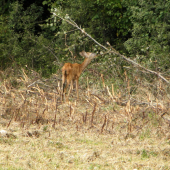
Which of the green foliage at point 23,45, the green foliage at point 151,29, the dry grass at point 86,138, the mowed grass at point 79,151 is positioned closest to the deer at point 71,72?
the dry grass at point 86,138

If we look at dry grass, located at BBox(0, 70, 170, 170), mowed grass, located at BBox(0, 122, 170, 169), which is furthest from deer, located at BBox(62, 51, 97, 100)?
mowed grass, located at BBox(0, 122, 170, 169)

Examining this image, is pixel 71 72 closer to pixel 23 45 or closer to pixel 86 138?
pixel 86 138

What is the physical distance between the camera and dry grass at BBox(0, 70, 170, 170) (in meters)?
5.44

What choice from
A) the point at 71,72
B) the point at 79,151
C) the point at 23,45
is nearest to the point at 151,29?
the point at 71,72

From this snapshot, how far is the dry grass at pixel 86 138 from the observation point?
17.8 ft

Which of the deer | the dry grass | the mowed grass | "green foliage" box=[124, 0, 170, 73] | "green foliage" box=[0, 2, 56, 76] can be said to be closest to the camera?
the mowed grass

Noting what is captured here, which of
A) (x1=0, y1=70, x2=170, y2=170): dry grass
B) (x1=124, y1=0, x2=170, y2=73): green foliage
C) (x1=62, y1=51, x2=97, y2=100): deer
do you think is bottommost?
(x1=0, y1=70, x2=170, y2=170): dry grass

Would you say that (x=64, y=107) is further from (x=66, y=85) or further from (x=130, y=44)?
(x=130, y=44)

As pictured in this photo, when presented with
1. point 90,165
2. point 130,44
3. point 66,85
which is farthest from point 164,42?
point 90,165

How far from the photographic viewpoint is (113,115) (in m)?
7.66

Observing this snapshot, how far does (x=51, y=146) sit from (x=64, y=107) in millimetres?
2609

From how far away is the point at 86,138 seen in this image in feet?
22.0

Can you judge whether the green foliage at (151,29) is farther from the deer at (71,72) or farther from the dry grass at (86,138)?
the dry grass at (86,138)

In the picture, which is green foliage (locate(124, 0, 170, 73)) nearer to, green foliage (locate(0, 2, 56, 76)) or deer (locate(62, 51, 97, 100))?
deer (locate(62, 51, 97, 100))
